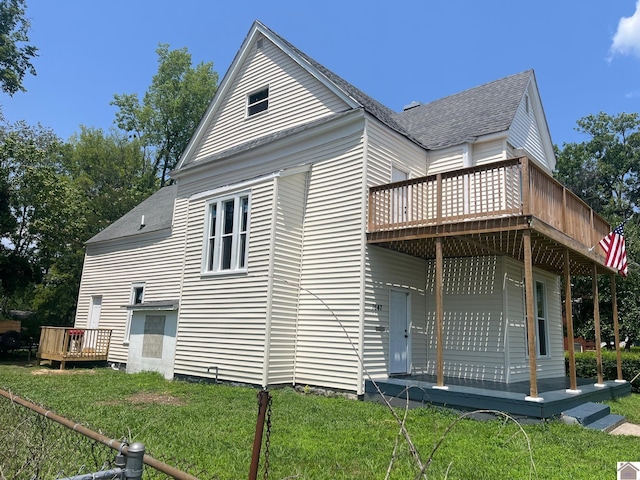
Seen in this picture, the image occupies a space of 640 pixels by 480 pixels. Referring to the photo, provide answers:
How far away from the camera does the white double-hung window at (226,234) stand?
453 inches

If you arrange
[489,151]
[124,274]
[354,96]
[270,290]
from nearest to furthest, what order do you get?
[270,290]
[354,96]
[489,151]
[124,274]

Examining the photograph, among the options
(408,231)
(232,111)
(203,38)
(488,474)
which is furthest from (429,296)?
(203,38)

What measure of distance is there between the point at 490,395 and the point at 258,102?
1022 centimetres

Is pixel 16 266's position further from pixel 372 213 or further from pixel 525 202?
pixel 525 202

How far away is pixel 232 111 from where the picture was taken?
14.2 metres

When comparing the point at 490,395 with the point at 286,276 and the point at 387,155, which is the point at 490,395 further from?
the point at 387,155

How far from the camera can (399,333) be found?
1086 cm

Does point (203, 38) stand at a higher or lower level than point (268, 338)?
higher

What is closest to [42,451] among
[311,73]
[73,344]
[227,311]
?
[227,311]

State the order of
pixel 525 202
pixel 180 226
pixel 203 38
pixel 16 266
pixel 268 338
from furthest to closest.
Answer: pixel 203 38 < pixel 16 266 < pixel 180 226 < pixel 268 338 < pixel 525 202

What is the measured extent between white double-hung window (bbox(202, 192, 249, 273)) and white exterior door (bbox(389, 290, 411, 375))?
3.79 metres

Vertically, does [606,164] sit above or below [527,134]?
above

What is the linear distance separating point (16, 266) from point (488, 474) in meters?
20.1

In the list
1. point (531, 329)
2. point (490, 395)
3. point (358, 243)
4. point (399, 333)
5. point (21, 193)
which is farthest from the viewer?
point (21, 193)
